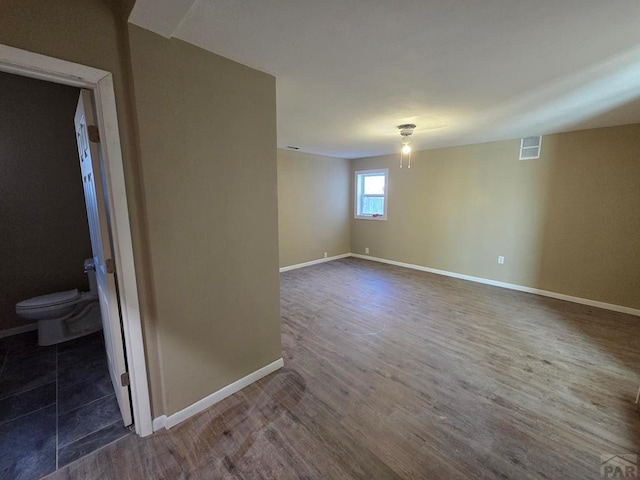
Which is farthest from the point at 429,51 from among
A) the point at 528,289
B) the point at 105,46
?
the point at 528,289

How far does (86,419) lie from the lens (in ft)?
5.81

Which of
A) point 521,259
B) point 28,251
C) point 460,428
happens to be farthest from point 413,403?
point 28,251

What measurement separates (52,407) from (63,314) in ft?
3.63

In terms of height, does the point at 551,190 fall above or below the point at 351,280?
above

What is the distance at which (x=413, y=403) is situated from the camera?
1.95m

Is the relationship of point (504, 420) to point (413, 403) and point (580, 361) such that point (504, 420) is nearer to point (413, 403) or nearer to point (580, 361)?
point (413, 403)

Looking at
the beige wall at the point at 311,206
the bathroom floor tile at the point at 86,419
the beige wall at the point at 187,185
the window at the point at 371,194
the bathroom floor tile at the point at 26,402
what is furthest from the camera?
the window at the point at 371,194

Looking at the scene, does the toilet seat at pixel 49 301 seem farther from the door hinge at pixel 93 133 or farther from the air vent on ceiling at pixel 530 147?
the air vent on ceiling at pixel 530 147

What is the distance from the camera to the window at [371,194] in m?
5.88

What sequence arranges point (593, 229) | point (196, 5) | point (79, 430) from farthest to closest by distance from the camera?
point (593, 229) → point (79, 430) → point (196, 5)

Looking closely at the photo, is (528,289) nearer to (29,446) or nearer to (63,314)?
(29,446)

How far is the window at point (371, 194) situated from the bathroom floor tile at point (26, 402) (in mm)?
5476

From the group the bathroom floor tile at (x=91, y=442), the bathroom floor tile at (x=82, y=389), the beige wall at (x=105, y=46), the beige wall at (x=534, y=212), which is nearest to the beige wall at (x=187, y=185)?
the beige wall at (x=105, y=46)

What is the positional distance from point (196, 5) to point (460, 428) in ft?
9.22
